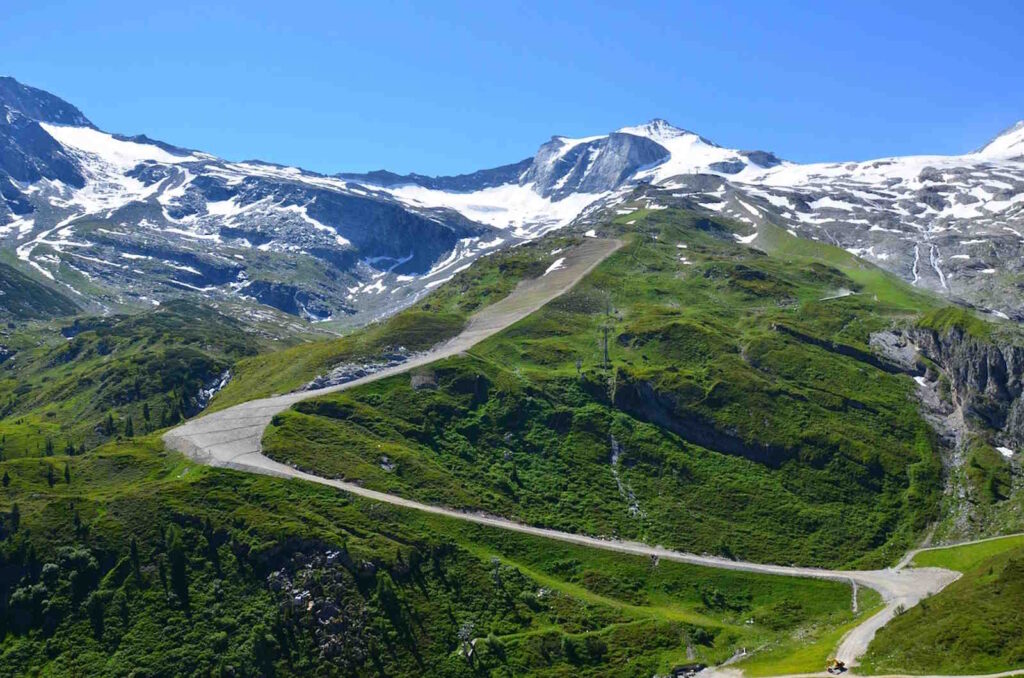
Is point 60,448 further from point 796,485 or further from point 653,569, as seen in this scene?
point 796,485

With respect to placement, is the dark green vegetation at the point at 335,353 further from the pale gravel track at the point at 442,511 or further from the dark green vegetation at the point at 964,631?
the dark green vegetation at the point at 964,631

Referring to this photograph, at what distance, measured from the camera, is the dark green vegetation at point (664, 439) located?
114 meters

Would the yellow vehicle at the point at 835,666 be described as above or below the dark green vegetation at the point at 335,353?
below

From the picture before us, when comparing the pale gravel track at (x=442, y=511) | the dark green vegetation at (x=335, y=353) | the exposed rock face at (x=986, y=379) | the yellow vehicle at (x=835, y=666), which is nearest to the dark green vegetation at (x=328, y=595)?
the yellow vehicle at (x=835, y=666)

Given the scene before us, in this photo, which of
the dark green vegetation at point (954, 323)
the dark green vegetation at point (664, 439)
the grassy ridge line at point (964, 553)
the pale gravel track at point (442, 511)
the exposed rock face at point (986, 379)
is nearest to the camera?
the pale gravel track at point (442, 511)

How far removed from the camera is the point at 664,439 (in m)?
133

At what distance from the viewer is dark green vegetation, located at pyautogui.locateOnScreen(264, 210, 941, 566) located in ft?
374

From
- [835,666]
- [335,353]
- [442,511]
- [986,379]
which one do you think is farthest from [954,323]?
[335,353]

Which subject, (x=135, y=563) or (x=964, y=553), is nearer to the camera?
(x=135, y=563)

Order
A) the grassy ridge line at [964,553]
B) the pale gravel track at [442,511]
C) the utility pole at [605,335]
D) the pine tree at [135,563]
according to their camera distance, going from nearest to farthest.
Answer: the pine tree at [135,563] → the pale gravel track at [442,511] → the grassy ridge line at [964,553] → the utility pole at [605,335]

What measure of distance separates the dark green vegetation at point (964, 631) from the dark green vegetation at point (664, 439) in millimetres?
29746

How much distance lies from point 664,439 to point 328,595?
63112mm

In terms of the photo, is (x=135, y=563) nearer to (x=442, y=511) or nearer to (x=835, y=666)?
(x=442, y=511)

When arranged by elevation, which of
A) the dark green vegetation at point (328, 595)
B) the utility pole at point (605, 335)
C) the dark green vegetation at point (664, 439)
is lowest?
the dark green vegetation at point (328, 595)
